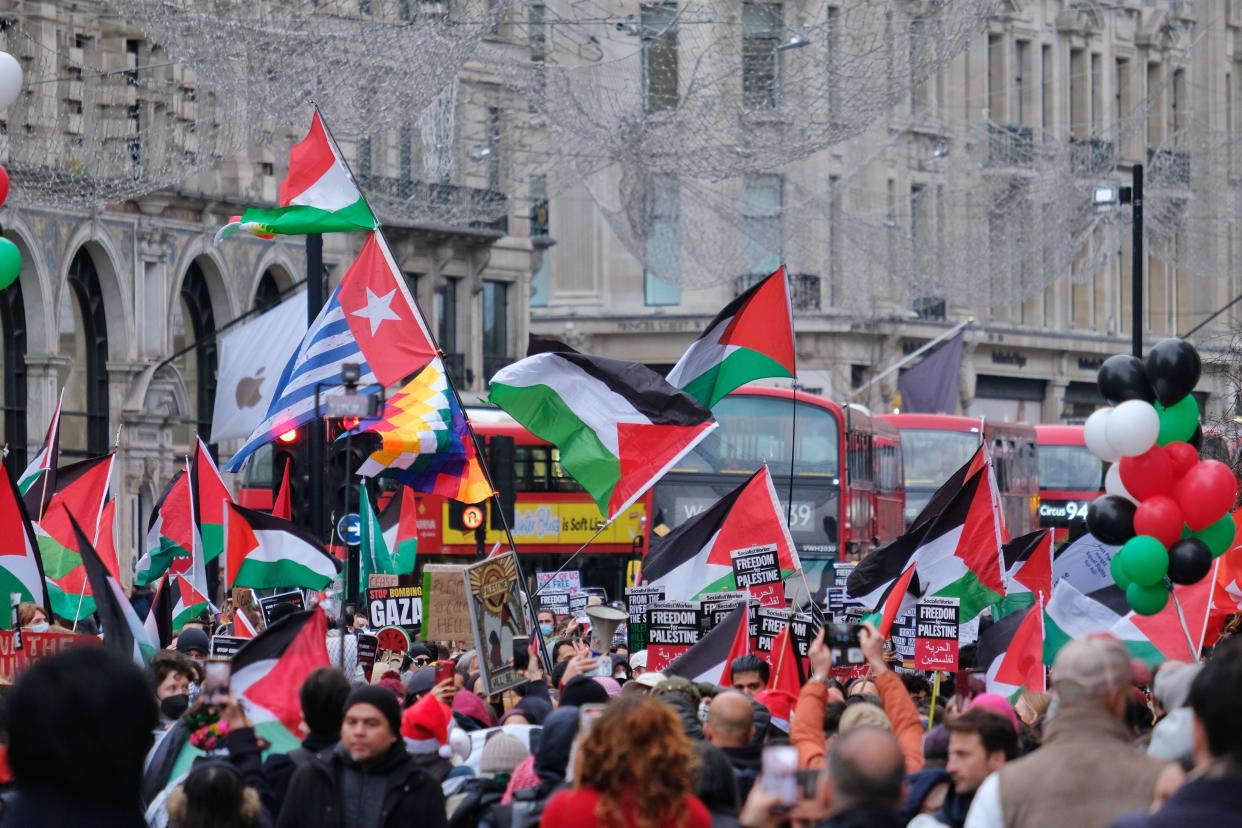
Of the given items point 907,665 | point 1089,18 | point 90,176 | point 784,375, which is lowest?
point 907,665

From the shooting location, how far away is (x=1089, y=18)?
6372cm

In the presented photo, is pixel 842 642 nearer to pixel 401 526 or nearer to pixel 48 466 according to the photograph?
pixel 48 466

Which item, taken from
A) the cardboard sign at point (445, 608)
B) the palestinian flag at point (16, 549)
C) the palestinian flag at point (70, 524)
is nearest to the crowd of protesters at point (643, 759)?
the palestinian flag at point (16, 549)

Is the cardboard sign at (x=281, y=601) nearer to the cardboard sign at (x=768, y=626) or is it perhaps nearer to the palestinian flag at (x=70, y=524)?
the palestinian flag at (x=70, y=524)

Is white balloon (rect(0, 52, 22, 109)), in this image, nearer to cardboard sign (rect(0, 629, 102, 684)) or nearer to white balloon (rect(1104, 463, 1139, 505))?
cardboard sign (rect(0, 629, 102, 684))

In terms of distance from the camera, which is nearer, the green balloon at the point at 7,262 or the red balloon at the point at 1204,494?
the red balloon at the point at 1204,494

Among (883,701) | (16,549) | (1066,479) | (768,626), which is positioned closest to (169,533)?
(16,549)

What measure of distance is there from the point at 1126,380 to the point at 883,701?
4956 millimetres

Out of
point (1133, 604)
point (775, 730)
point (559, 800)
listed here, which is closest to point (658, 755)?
point (559, 800)

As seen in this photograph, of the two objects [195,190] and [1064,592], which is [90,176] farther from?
[1064,592]

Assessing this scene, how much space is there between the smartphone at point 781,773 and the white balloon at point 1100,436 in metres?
7.07

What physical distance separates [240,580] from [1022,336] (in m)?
47.0

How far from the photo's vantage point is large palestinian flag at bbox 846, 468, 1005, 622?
14867 millimetres

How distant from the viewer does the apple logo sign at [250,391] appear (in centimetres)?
3306
